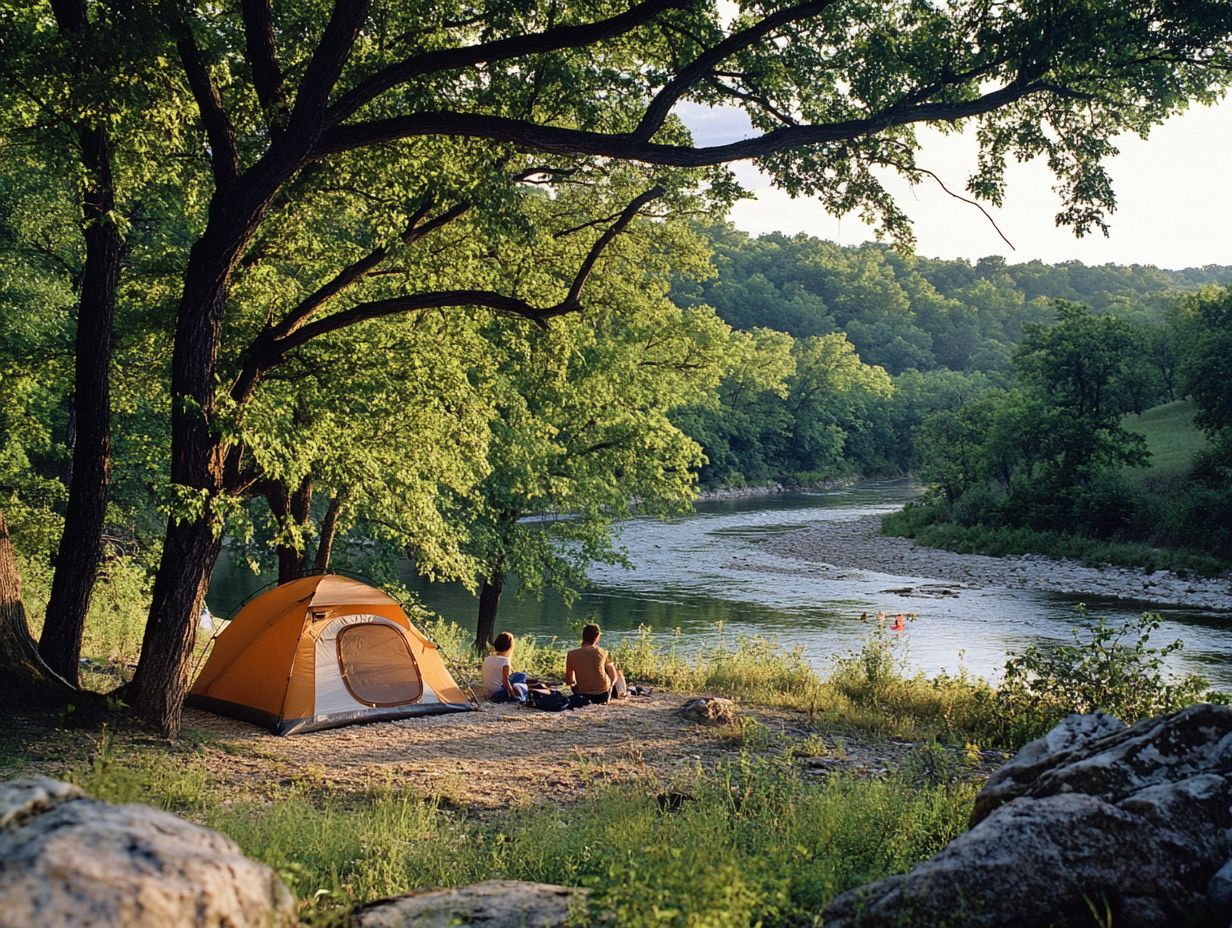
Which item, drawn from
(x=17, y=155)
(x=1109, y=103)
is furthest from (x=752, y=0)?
(x=17, y=155)

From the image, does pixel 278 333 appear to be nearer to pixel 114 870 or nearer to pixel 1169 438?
pixel 114 870

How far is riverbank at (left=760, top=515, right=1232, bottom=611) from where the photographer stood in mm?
30719

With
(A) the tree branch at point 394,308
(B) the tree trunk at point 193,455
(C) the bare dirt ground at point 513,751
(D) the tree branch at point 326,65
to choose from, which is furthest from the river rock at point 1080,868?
(D) the tree branch at point 326,65

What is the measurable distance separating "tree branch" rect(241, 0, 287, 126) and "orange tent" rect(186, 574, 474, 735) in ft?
17.8

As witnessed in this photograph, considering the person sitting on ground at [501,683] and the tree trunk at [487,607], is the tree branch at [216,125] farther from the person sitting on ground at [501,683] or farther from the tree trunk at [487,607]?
the tree trunk at [487,607]

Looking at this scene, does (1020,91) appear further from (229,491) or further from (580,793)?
(229,491)

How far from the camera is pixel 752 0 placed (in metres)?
8.40

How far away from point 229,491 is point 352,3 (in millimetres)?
4634

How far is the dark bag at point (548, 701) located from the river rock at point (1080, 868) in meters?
7.91

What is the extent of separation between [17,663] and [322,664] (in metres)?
3.12

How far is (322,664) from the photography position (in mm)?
11078

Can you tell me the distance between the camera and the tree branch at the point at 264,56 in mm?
8703

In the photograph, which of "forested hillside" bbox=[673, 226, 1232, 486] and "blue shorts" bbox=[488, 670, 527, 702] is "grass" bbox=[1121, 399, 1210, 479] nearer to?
"forested hillside" bbox=[673, 226, 1232, 486]

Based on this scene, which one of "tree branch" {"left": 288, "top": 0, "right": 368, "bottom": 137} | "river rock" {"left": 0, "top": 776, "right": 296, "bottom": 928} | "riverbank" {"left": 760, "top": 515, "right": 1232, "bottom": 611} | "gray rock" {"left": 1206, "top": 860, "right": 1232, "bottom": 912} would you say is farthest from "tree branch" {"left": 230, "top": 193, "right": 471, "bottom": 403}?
"riverbank" {"left": 760, "top": 515, "right": 1232, "bottom": 611}
